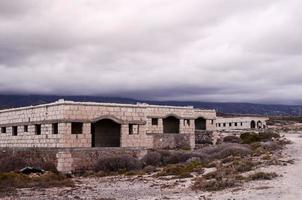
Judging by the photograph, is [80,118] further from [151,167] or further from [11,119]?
[11,119]

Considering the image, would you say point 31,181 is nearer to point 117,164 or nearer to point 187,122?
point 117,164

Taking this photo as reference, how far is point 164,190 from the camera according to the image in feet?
76.3

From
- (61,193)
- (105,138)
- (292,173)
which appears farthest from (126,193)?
(105,138)

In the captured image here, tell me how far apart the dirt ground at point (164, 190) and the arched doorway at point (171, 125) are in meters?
24.1

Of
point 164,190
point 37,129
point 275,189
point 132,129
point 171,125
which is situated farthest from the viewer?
point 171,125

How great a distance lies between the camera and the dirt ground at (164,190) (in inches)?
774

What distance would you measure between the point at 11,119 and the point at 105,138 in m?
7.53

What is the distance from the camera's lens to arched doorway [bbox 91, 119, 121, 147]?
129ft

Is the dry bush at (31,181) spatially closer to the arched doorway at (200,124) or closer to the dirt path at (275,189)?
the dirt path at (275,189)

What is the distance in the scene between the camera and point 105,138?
40156mm

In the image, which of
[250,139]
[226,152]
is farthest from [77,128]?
[250,139]

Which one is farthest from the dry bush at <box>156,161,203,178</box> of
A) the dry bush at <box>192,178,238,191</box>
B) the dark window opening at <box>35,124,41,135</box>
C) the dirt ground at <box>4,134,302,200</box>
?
the dark window opening at <box>35,124,41,135</box>

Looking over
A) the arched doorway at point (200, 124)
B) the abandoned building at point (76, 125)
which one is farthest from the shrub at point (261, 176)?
the arched doorway at point (200, 124)

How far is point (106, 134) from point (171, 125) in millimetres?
15056
